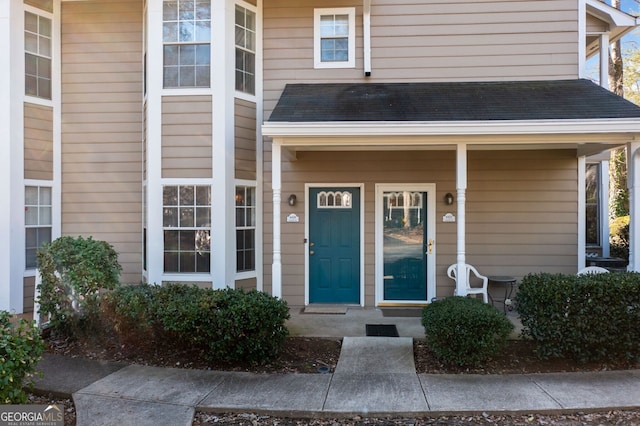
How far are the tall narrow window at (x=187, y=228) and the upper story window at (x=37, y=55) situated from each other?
272cm

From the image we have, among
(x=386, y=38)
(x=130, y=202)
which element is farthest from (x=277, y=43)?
(x=130, y=202)

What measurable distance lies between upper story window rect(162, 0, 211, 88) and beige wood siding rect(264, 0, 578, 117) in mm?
997

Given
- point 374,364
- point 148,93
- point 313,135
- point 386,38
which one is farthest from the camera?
point 386,38

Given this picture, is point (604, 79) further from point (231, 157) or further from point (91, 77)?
point (91, 77)

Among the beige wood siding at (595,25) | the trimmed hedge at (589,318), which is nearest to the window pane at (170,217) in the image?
the trimmed hedge at (589,318)

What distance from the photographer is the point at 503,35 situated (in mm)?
6453

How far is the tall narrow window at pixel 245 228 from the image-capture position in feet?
20.8

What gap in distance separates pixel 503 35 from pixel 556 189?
2.63 metres

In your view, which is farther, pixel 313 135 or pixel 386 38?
pixel 386 38

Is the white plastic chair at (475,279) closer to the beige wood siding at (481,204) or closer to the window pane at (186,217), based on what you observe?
the beige wood siding at (481,204)

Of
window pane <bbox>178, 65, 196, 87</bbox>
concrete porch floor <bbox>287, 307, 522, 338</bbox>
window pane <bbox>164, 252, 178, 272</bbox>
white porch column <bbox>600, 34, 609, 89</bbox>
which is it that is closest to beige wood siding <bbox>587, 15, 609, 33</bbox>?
white porch column <bbox>600, 34, 609, 89</bbox>

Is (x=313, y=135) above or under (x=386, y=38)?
under

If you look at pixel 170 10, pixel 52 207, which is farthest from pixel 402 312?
pixel 52 207

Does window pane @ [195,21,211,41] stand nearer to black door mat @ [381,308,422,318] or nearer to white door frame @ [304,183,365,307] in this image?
white door frame @ [304,183,365,307]
